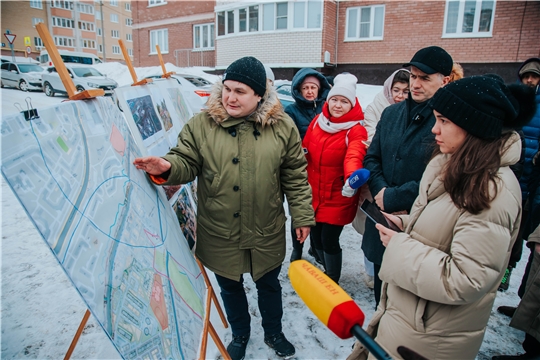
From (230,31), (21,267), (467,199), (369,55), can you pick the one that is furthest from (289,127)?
(230,31)

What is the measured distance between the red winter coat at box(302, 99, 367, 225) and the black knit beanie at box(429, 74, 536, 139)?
1.40 metres

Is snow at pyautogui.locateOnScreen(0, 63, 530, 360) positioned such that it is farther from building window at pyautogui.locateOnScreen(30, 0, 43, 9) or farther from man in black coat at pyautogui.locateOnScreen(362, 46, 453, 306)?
building window at pyautogui.locateOnScreen(30, 0, 43, 9)

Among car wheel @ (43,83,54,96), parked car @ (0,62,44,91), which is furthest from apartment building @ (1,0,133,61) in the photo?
car wheel @ (43,83,54,96)

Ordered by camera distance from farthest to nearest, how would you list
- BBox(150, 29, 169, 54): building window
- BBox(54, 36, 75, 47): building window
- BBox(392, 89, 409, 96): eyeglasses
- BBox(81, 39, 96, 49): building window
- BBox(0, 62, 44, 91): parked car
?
BBox(81, 39, 96, 49): building window, BBox(54, 36, 75, 47): building window, BBox(150, 29, 169, 54): building window, BBox(0, 62, 44, 91): parked car, BBox(392, 89, 409, 96): eyeglasses

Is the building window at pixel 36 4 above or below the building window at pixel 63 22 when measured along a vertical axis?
above

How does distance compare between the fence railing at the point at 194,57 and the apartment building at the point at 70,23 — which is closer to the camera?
the fence railing at the point at 194,57

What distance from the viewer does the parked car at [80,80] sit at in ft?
51.0

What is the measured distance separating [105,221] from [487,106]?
4.96 ft

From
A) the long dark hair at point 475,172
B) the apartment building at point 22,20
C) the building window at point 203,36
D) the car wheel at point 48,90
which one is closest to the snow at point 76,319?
the long dark hair at point 475,172

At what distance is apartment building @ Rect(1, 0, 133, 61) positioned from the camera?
42.4 metres

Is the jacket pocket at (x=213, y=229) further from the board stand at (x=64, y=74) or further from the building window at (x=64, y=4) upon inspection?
the building window at (x=64, y=4)

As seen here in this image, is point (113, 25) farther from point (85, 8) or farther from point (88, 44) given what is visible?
point (88, 44)

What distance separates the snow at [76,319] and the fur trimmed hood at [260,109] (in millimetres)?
1106

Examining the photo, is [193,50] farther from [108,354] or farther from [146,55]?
[108,354]
